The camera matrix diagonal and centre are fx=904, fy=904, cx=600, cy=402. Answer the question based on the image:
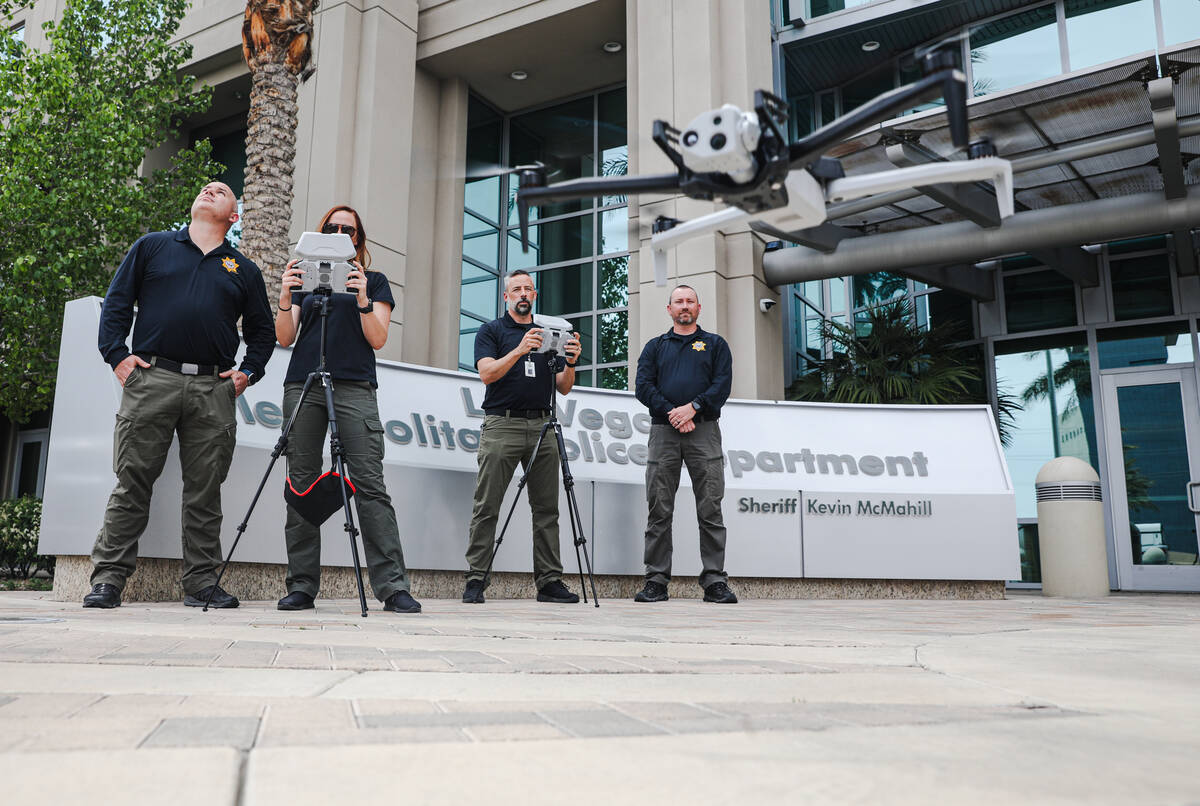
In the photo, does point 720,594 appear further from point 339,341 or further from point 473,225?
point 473,225

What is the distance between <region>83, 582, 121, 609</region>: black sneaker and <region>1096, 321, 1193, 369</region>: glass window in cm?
1149

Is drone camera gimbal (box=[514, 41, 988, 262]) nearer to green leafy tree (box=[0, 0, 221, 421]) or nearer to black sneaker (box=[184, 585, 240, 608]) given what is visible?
black sneaker (box=[184, 585, 240, 608])

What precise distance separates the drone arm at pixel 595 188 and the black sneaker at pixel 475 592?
123 inches

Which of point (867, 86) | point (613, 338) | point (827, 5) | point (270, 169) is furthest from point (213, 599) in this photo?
point (867, 86)

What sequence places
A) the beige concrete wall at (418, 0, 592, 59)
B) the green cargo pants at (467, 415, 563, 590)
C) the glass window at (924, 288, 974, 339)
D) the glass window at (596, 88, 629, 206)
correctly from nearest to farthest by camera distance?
the green cargo pants at (467, 415, 563, 590), the beige concrete wall at (418, 0, 592, 59), the glass window at (924, 288, 974, 339), the glass window at (596, 88, 629, 206)

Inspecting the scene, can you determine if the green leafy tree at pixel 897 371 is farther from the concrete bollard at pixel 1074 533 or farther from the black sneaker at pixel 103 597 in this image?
the black sneaker at pixel 103 597

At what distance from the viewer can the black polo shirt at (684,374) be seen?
5797 millimetres

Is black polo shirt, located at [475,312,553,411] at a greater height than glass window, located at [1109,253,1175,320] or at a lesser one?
lesser

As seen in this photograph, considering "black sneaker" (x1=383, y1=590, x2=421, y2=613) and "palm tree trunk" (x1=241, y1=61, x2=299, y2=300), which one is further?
"palm tree trunk" (x1=241, y1=61, x2=299, y2=300)

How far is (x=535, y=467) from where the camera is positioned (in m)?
5.41

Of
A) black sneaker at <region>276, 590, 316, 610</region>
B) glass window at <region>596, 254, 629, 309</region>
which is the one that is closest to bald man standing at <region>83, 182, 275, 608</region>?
black sneaker at <region>276, 590, 316, 610</region>

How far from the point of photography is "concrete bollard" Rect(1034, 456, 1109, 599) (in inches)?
317

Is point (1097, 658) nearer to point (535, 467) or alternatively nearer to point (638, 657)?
point (638, 657)

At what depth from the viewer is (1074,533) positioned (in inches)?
318
